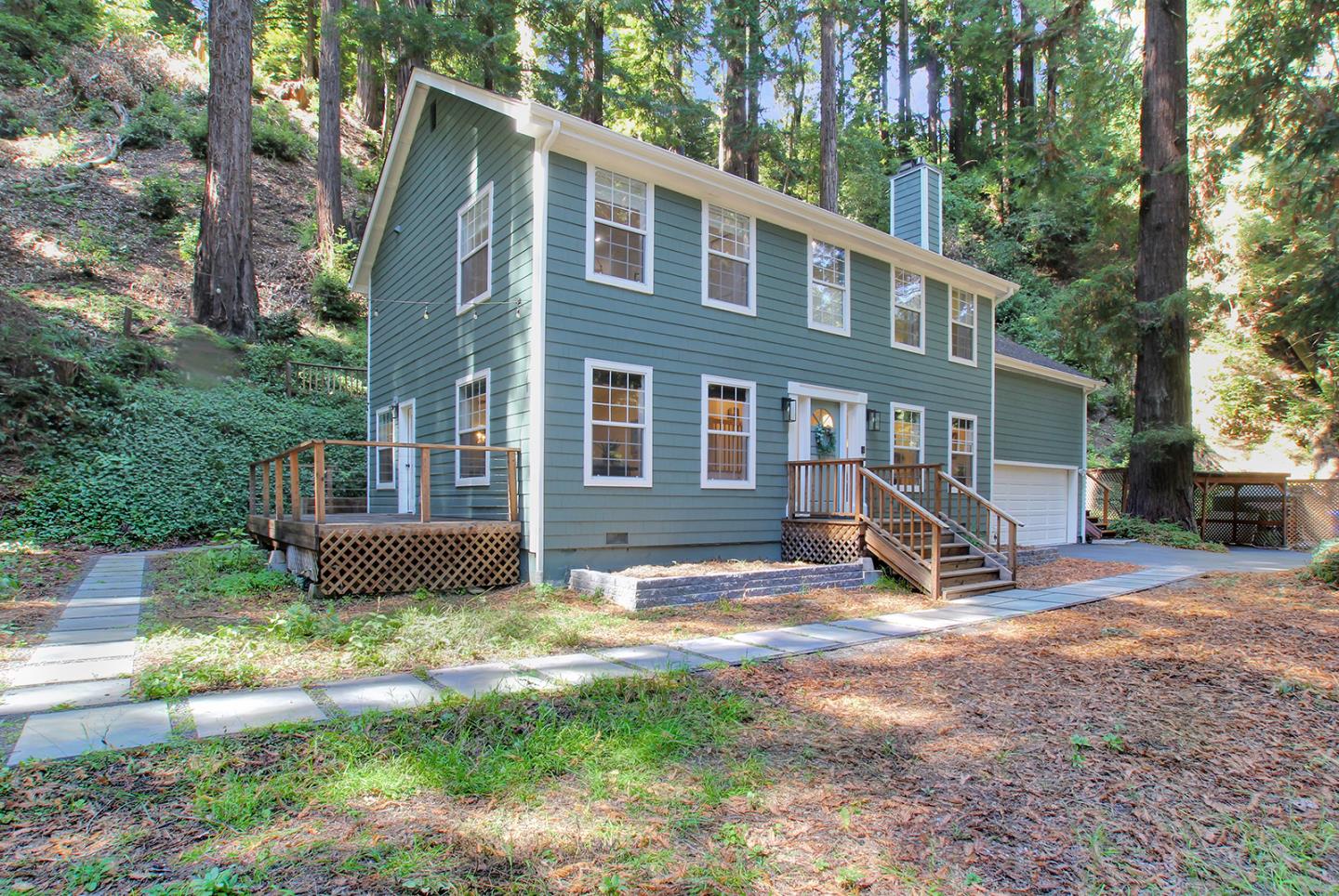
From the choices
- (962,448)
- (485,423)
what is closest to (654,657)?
(485,423)

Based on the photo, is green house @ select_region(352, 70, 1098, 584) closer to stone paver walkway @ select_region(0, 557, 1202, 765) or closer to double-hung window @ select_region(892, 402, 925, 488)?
double-hung window @ select_region(892, 402, 925, 488)

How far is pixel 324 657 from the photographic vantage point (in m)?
4.78

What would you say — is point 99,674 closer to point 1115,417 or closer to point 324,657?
point 324,657

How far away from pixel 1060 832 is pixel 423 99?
11.6 metres

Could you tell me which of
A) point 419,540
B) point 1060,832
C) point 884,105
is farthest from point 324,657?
point 884,105

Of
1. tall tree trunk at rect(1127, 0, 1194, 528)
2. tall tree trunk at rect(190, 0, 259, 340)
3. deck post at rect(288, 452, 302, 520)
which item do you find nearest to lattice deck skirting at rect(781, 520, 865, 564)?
deck post at rect(288, 452, 302, 520)

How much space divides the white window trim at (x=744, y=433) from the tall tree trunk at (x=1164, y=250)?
9152mm

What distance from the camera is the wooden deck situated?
7.19 meters

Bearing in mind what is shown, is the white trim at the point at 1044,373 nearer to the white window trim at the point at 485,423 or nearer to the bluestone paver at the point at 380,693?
the white window trim at the point at 485,423

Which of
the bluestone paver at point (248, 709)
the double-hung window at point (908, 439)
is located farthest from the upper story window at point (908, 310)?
the bluestone paver at point (248, 709)

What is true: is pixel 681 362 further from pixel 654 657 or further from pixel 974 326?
Result: pixel 974 326

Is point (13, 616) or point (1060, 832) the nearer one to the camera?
point (1060, 832)

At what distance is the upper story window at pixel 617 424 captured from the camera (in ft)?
27.2

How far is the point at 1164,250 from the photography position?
14227 mm
